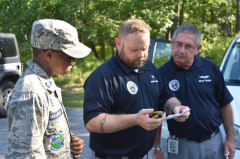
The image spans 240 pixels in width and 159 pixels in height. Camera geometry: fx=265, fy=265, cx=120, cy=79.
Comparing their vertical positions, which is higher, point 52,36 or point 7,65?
Result: point 52,36

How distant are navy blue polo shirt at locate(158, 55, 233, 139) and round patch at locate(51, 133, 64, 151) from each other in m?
1.26

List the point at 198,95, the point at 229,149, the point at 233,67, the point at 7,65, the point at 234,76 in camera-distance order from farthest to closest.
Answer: the point at 7,65, the point at 233,67, the point at 234,76, the point at 229,149, the point at 198,95

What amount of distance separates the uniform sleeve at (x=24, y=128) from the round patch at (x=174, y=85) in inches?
58.2

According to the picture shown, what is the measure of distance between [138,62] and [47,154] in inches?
35.6

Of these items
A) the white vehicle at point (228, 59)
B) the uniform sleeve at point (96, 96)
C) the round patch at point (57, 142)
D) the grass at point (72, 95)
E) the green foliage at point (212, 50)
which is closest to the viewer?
the round patch at point (57, 142)

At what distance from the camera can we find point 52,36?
1688 millimetres

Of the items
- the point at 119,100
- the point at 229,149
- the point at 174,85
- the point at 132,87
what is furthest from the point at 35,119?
the point at 229,149

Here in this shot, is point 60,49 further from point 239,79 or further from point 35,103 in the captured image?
point 239,79

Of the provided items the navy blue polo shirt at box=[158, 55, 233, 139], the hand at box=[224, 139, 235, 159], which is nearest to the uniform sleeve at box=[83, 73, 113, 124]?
the navy blue polo shirt at box=[158, 55, 233, 139]

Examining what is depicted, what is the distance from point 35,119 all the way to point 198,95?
1.63m

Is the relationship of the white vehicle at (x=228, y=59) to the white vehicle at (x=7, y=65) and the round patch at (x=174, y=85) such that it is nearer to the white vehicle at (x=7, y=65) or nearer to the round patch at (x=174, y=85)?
the round patch at (x=174, y=85)

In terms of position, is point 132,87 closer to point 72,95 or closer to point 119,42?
point 119,42

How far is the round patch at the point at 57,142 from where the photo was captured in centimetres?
167

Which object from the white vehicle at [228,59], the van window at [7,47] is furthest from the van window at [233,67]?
the van window at [7,47]
